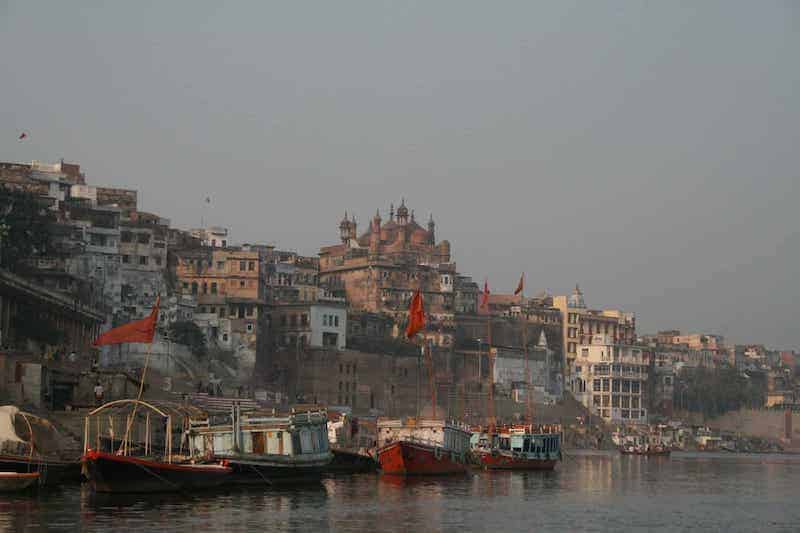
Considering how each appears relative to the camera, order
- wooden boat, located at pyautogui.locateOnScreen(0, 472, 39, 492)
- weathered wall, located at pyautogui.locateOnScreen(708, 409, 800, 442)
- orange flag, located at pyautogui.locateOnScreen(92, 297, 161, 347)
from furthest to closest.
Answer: weathered wall, located at pyautogui.locateOnScreen(708, 409, 800, 442)
orange flag, located at pyautogui.locateOnScreen(92, 297, 161, 347)
wooden boat, located at pyautogui.locateOnScreen(0, 472, 39, 492)

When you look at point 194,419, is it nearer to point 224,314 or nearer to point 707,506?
point 707,506

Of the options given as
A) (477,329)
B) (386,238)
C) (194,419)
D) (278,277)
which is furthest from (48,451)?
(386,238)

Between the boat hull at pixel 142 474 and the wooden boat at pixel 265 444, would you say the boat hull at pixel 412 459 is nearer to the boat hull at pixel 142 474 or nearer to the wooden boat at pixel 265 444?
the wooden boat at pixel 265 444

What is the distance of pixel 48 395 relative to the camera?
52.3 metres

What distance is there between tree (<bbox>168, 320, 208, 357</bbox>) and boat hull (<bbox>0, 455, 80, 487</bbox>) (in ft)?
147

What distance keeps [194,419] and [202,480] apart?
441 centimetres

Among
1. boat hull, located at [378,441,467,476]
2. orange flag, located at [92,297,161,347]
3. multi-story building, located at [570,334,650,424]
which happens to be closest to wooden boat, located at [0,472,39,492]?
orange flag, located at [92,297,161,347]

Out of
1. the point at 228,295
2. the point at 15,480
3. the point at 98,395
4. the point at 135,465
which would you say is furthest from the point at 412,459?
the point at 228,295

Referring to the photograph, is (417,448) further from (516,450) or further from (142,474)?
(142,474)

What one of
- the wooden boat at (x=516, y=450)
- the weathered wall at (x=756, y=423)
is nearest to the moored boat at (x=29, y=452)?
the wooden boat at (x=516, y=450)

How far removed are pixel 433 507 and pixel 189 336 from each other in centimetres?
4752

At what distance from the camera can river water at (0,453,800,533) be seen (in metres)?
37.2

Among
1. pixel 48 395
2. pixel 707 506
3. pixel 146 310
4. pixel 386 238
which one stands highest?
pixel 386 238

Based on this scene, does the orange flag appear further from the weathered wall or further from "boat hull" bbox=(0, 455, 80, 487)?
the weathered wall
